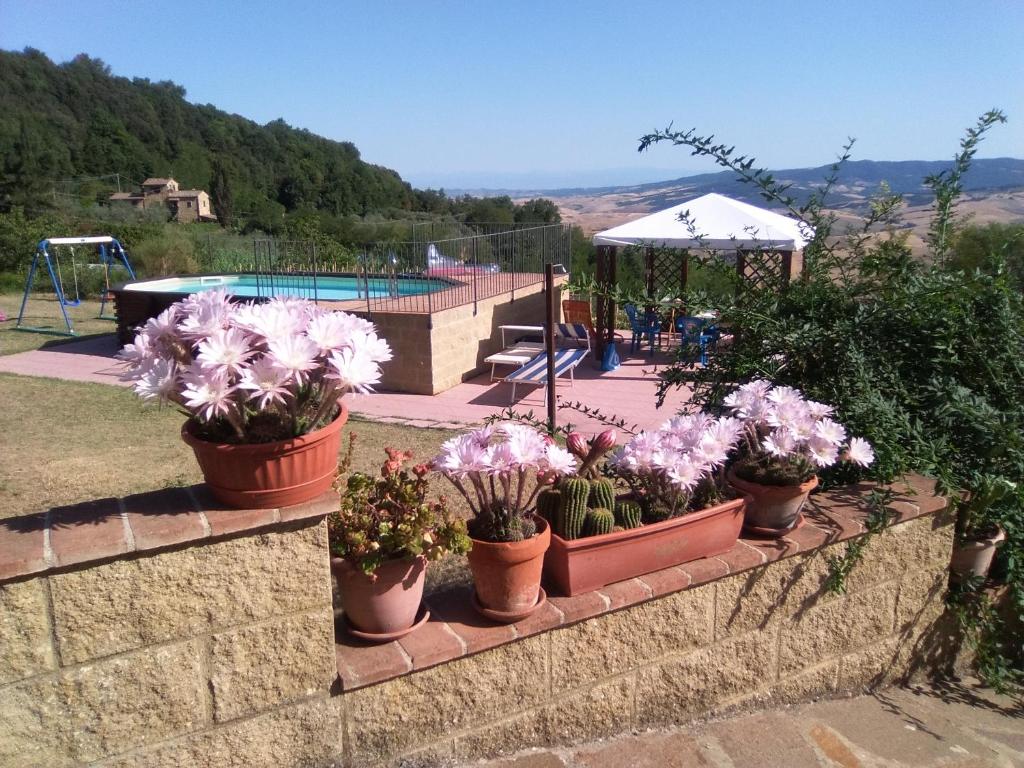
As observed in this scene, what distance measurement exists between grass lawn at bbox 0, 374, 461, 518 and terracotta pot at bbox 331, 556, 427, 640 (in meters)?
3.05

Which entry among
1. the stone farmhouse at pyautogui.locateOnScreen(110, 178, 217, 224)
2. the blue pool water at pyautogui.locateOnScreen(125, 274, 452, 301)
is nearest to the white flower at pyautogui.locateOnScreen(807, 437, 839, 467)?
the blue pool water at pyautogui.locateOnScreen(125, 274, 452, 301)

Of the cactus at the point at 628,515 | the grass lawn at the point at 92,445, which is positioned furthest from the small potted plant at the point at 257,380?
the grass lawn at the point at 92,445

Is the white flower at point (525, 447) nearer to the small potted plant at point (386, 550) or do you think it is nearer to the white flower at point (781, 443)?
the small potted plant at point (386, 550)

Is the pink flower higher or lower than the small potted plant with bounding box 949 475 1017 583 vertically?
higher

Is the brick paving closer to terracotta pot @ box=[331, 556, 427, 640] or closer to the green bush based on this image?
the green bush

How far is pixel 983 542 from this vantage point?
269cm

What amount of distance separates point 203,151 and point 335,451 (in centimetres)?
5676

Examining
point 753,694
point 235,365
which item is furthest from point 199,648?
point 753,694

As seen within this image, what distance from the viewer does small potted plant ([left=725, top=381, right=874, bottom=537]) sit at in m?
2.24

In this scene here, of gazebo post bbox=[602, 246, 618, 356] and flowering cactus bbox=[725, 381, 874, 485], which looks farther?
gazebo post bbox=[602, 246, 618, 356]

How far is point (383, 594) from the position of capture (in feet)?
5.89

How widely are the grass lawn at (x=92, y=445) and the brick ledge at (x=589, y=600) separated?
9.26 ft

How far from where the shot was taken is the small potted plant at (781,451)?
7.36 feet

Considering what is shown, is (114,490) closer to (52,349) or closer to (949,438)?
(949,438)
